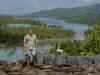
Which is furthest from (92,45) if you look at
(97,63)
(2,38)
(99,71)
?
(2,38)

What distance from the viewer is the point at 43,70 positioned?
7887 millimetres

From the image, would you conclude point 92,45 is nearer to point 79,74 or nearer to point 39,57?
point 39,57

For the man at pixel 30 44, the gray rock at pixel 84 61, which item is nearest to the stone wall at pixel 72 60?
the gray rock at pixel 84 61

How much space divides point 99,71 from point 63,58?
1.60 meters

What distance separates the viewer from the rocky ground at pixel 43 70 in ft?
24.9

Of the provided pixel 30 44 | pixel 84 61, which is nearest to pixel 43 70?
pixel 30 44

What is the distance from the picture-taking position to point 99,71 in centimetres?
791

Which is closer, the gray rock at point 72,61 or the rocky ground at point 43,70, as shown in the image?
the rocky ground at point 43,70

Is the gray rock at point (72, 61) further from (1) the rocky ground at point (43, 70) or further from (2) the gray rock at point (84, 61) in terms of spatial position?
(1) the rocky ground at point (43, 70)

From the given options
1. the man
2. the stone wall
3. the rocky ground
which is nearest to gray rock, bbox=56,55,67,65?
the stone wall

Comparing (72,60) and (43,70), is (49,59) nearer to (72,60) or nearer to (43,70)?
(72,60)

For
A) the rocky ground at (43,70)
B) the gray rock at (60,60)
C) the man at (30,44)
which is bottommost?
the rocky ground at (43,70)

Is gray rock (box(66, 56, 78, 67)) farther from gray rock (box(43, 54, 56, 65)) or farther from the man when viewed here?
the man

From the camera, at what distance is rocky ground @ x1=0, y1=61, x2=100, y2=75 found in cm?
759
